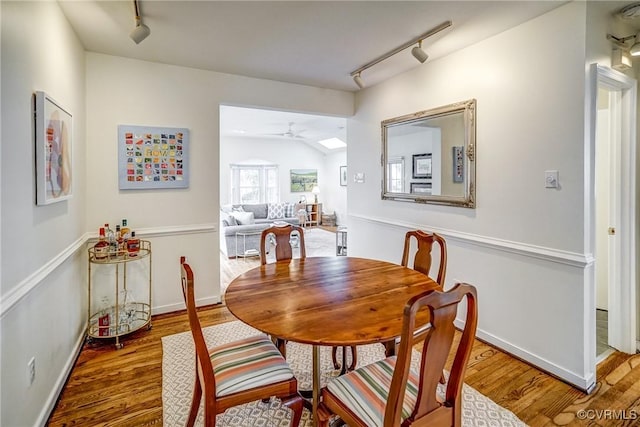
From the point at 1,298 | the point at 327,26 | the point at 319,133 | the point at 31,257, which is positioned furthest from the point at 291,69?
the point at 319,133

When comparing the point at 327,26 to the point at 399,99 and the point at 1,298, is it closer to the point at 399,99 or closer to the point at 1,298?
the point at 399,99

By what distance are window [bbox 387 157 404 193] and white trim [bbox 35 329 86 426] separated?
3.10m

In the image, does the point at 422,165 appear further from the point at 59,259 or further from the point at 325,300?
the point at 59,259

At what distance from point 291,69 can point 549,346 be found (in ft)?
10.3

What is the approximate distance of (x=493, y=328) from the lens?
105 inches

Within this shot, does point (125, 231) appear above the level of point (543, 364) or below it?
above

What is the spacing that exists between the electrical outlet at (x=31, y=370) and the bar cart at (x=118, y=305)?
0.98m

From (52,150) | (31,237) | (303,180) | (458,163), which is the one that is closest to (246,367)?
(31,237)

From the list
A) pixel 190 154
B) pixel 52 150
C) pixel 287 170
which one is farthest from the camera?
pixel 287 170

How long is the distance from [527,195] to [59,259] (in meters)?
3.15

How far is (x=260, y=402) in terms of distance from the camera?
1966mm

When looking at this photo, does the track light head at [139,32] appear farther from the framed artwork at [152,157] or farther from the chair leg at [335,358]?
the chair leg at [335,358]

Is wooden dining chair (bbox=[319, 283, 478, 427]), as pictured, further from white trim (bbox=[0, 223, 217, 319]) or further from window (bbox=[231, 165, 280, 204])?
window (bbox=[231, 165, 280, 204])

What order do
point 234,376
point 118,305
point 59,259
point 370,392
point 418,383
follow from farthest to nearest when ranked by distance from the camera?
1. point 118,305
2. point 59,259
3. point 234,376
4. point 370,392
5. point 418,383
